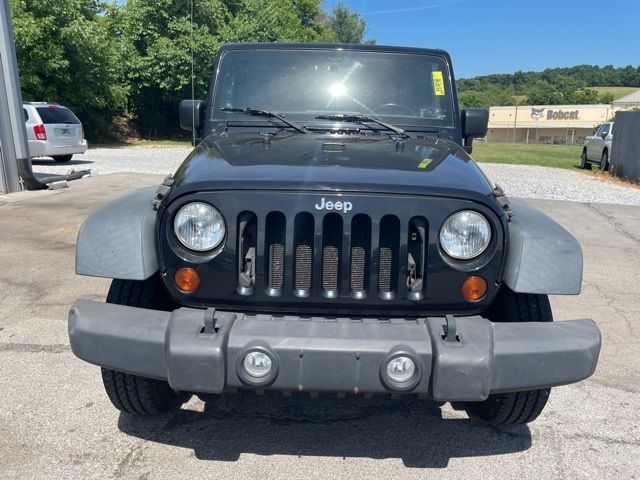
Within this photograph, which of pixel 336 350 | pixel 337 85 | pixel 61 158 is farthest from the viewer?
pixel 61 158

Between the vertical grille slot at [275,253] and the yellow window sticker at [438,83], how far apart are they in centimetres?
190

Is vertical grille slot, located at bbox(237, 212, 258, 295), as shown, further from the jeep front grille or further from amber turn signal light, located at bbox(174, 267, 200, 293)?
amber turn signal light, located at bbox(174, 267, 200, 293)

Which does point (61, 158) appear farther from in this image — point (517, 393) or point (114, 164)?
point (517, 393)

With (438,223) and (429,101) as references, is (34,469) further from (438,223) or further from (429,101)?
(429,101)

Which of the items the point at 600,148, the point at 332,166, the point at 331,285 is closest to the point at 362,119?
the point at 332,166

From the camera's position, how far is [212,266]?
7.50 feet

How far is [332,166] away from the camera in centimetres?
252

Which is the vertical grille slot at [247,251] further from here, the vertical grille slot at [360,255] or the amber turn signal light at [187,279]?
the vertical grille slot at [360,255]

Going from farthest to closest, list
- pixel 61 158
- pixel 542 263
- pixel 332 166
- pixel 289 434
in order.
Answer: pixel 61 158
pixel 289 434
pixel 332 166
pixel 542 263

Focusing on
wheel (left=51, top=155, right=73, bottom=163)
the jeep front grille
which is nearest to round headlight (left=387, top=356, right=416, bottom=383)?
the jeep front grille

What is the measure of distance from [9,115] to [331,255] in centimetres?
901

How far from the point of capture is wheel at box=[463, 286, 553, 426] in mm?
2549

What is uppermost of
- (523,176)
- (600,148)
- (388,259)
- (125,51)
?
(125,51)

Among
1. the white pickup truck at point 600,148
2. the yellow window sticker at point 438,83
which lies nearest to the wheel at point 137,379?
the yellow window sticker at point 438,83
